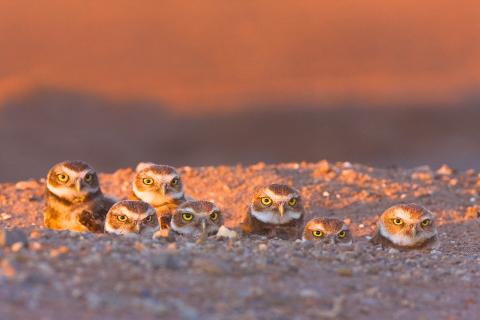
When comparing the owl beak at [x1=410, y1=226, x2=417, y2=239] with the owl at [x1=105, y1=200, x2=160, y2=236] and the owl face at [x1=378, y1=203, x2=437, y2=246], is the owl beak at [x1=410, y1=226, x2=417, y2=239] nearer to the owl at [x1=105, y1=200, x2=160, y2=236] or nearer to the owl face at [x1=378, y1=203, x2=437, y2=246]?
the owl face at [x1=378, y1=203, x2=437, y2=246]

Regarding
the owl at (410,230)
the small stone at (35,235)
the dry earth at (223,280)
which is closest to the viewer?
the dry earth at (223,280)

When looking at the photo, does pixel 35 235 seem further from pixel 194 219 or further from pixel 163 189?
pixel 163 189

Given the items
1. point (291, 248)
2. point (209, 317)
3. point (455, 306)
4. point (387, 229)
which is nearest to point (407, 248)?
point (387, 229)

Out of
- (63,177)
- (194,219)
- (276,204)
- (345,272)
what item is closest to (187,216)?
(194,219)

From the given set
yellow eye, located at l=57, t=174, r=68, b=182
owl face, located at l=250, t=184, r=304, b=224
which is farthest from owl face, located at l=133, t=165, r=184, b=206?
owl face, located at l=250, t=184, r=304, b=224

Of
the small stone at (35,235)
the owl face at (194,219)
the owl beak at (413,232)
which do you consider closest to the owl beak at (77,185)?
the owl face at (194,219)

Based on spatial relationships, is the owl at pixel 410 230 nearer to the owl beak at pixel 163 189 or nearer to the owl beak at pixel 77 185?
the owl beak at pixel 163 189
